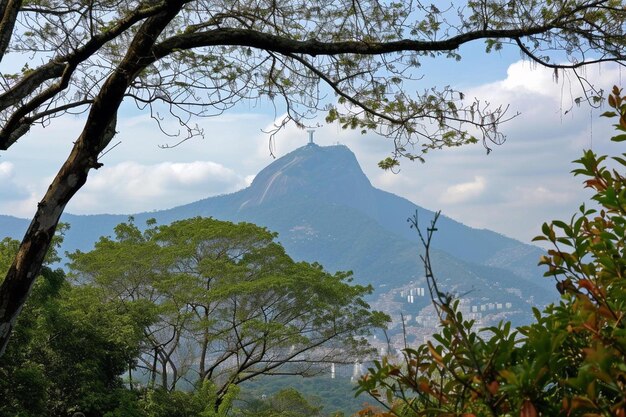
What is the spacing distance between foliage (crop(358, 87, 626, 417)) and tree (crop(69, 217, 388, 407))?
12.5 meters

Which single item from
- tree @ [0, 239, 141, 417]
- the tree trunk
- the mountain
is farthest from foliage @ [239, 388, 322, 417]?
the mountain

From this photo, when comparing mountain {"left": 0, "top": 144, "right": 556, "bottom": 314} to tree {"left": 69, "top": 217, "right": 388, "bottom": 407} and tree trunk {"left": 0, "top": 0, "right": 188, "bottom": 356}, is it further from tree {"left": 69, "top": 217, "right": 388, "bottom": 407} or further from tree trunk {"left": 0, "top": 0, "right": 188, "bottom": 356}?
tree trunk {"left": 0, "top": 0, "right": 188, "bottom": 356}

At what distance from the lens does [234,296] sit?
14180 mm

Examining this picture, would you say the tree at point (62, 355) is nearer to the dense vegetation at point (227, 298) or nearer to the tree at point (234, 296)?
the dense vegetation at point (227, 298)

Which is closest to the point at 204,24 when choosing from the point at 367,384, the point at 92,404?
the point at 367,384

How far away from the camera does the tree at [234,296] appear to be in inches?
556

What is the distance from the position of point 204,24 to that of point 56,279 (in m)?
4.28

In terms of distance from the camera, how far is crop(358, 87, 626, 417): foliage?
1.02 m

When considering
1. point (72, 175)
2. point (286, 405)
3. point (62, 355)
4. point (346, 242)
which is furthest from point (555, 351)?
point (346, 242)

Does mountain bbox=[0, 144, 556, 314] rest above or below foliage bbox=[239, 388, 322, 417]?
above

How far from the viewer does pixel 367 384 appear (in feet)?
4.43

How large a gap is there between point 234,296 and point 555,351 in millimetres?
13198

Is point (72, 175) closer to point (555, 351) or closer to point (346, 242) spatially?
point (555, 351)

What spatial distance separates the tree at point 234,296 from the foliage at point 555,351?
12.5 m
